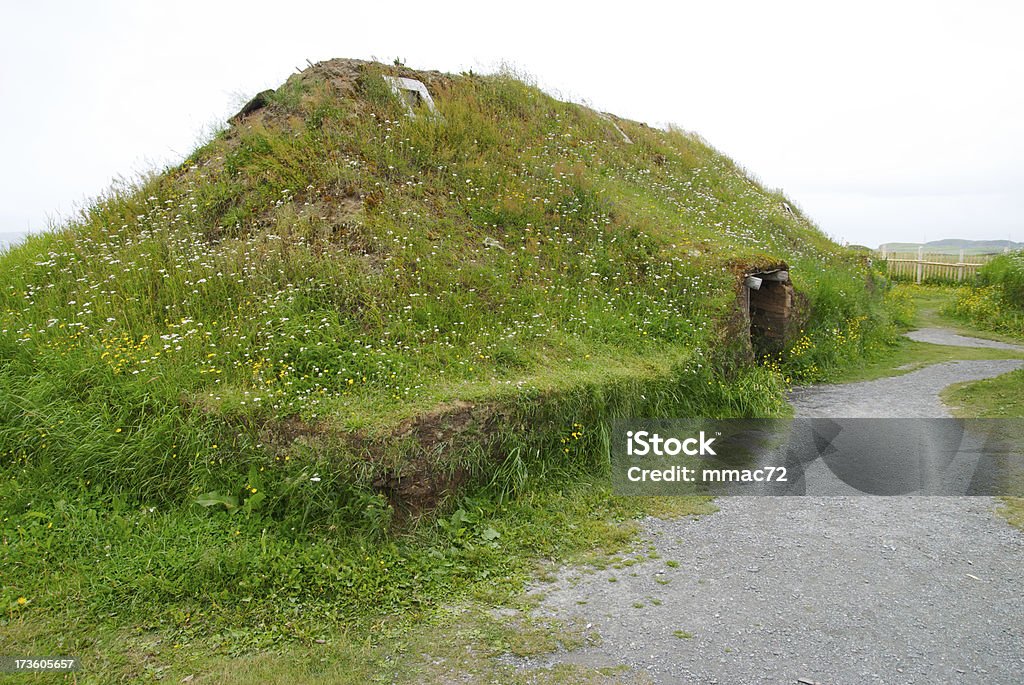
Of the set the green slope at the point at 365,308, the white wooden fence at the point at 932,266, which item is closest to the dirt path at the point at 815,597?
the green slope at the point at 365,308

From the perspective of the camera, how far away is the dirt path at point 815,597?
4.12 m

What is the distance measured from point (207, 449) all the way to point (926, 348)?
12946 millimetres

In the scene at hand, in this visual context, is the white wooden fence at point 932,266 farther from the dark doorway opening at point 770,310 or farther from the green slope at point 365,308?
the dark doorway opening at point 770,310

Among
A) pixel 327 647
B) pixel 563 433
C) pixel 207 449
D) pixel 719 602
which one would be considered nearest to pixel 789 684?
pixel 719 602

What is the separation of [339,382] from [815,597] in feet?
13.6

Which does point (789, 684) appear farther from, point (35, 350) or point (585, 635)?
point (35, 350)

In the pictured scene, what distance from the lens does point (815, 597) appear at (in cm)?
489

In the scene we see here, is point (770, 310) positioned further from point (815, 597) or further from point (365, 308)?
point (815, 597)

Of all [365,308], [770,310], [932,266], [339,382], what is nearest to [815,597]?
[339,382]

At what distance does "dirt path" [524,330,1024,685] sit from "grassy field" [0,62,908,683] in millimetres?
408

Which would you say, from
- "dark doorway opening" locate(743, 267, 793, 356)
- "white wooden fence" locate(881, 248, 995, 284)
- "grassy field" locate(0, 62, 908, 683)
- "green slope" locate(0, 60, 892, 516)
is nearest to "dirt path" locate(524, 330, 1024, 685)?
"grassy field" locate(0, 62, 908, 683)

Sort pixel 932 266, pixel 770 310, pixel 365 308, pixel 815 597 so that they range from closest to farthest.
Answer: pixel 815 597 < pixel 365 308 < pixel 770 310 < pixel 932 266

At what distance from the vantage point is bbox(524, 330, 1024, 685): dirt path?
412 cm

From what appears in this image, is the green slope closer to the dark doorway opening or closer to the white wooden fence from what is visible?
Answer: the dark doorway opening
